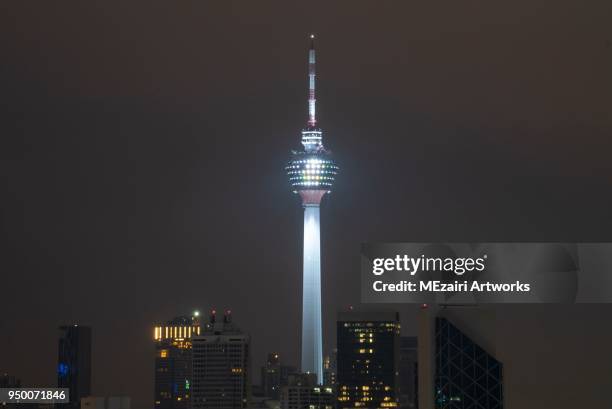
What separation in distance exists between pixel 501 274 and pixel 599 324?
3.52 meters

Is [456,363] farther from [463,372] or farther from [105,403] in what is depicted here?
[105,403]

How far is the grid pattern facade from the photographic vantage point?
54.8m

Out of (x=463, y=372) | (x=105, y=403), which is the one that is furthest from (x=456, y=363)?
(x=105, y=403)

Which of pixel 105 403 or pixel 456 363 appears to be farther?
pixel 105 403

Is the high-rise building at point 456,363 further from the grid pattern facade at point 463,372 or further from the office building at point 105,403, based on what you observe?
the office building at point 105,403

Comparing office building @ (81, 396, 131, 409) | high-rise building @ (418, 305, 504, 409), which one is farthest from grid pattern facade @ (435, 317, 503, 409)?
A: office building @ (81, 396, 131, 409)

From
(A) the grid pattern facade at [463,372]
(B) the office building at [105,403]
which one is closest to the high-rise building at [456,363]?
(A) the grid pattern facade at [463,372]

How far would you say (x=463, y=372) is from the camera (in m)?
55.1

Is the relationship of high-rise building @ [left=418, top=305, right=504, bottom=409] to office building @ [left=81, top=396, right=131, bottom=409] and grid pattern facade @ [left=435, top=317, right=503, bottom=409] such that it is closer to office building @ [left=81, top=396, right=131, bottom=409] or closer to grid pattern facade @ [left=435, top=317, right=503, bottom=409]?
grid pattern facade @ [left=435, top=317, right=503, bottom=409]

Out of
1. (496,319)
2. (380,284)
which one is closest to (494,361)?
(496,319)

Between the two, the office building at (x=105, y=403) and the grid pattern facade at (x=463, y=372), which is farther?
the office building at (x=105, y=403)

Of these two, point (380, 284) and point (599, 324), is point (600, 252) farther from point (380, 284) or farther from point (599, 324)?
point (380, 284)

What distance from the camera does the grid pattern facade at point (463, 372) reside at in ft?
180

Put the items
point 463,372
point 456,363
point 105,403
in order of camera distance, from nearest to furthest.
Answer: point 463,372
point 456,363
point 105,403
